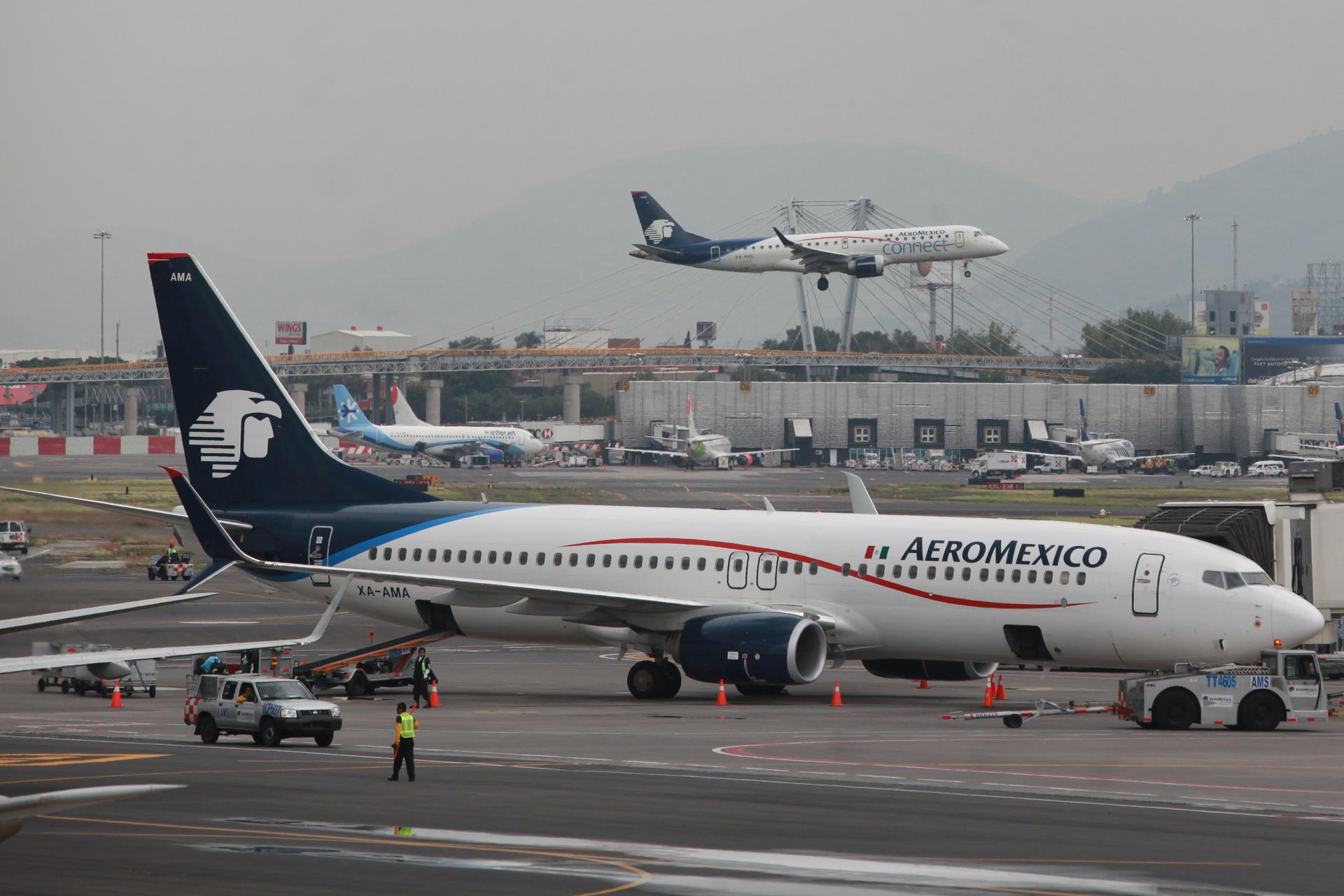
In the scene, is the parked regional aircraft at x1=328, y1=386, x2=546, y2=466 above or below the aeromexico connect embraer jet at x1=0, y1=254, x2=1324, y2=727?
above

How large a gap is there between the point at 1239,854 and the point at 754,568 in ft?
73.1

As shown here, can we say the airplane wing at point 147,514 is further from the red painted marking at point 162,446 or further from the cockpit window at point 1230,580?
the red painted marking at point 162,446

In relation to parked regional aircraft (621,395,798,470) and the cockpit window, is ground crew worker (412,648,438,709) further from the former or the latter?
parked regional aircraft (621,395,798,470)

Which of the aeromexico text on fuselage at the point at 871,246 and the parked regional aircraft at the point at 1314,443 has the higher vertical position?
the aeromexico text on fuselage at the point at 871,246

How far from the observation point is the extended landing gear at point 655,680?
4291 centimetres

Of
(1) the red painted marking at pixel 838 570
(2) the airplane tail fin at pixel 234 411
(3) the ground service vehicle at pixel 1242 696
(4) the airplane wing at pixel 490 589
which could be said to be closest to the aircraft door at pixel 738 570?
(1) the red painted marking at pixel 838 570

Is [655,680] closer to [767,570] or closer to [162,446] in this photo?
[767,570]

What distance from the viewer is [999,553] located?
40.8 meters

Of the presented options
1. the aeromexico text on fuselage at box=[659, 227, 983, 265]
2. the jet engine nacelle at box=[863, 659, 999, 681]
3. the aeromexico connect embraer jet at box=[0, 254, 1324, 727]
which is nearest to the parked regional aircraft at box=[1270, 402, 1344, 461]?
the aeromexico text on fuselage at box=[659, 227, 983, 265]

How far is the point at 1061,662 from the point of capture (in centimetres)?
4084

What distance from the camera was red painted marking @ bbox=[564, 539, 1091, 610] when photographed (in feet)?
132

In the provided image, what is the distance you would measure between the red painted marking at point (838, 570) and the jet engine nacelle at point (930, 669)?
9.23ft

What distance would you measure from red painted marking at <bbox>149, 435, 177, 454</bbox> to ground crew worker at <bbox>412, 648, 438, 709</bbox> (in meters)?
119

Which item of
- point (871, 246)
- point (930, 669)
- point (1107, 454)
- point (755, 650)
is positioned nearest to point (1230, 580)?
point (930, 669)
